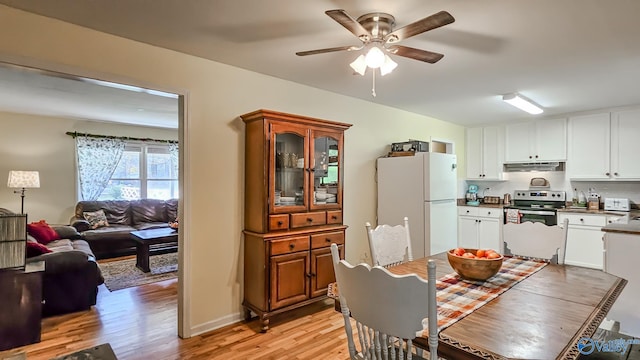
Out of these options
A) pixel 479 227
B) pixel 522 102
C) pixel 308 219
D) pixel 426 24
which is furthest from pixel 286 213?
pixel 479 227

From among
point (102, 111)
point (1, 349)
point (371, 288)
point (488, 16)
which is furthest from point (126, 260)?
point (488, 16)

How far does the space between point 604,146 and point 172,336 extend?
5.75 meters

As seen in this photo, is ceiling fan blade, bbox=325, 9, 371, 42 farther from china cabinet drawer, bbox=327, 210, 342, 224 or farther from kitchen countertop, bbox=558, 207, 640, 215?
kitchen countertop, bbox=558, 207, 640, 215

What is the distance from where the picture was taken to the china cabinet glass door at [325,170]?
3242 mm

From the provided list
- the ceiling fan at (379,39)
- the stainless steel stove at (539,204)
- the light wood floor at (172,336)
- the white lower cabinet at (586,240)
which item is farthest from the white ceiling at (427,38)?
the light wood floor at (172,336)

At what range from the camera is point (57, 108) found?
4.97m

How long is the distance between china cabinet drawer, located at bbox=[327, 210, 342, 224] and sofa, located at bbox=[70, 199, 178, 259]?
375cm

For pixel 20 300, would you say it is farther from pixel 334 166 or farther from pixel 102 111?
pixel 102 111

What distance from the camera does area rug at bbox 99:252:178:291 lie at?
4.14 metres

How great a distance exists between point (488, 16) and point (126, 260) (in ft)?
18.7

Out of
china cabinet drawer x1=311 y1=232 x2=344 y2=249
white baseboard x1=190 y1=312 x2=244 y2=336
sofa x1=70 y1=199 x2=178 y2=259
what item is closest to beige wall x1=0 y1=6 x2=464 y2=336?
white baseboard x1=190 y1=312 x2=244 y2=336

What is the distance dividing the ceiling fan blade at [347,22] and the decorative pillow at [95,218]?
549 centimetres

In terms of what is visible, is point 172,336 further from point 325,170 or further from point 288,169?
point 325,170

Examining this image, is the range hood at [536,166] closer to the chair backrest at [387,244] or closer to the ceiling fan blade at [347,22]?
the chair backrest at [387,244]
